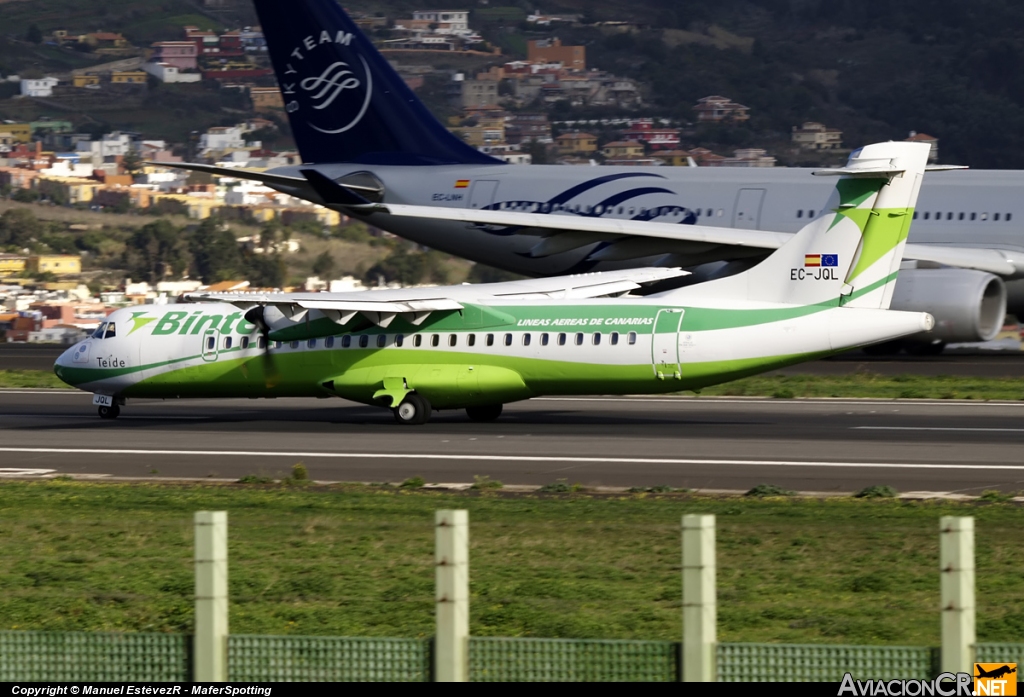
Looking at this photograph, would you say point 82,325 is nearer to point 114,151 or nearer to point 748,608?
point 748,608

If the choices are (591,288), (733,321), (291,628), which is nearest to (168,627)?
(291,628)

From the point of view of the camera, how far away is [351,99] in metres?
48.1

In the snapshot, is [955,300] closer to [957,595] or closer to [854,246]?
[854,246]

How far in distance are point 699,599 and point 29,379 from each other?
117 ft

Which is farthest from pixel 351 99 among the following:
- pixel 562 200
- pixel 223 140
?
pixel 223 140

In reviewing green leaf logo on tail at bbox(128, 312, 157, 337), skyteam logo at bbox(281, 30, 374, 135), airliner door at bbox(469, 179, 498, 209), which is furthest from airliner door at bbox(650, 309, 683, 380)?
skyteam logo at bbox(281, 30, 374, 135)

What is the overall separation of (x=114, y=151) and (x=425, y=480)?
160 m

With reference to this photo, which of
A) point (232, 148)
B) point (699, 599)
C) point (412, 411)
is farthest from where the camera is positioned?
point (232, 148)

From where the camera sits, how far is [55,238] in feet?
410

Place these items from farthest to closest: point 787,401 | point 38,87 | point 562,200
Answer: point 38,87 < point 562,200 < point 787,401

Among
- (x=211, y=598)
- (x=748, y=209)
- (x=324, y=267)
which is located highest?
(x=324, y=267)

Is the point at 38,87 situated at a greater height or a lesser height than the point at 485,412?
greater

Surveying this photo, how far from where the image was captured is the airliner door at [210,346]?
29766 millimetres

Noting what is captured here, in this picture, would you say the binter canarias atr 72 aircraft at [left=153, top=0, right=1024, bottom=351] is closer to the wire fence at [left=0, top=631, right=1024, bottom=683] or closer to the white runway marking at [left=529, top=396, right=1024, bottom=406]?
the white runway marking at [left=529, top=396, right=1024, bottom=406]
